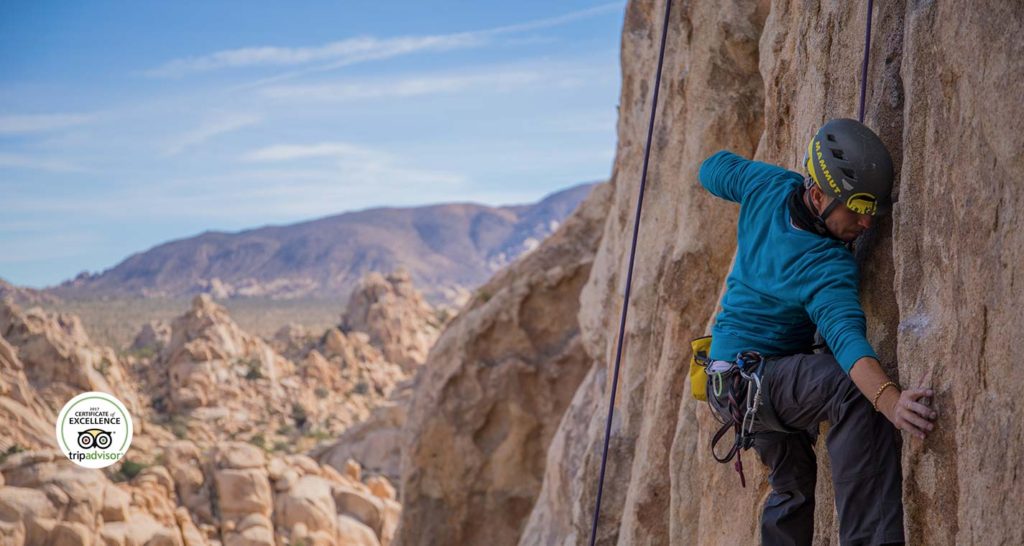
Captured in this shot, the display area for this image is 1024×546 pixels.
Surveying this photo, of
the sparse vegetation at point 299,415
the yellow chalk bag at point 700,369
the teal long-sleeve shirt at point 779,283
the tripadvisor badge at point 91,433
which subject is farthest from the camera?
the sparse vegetation at point 299,415

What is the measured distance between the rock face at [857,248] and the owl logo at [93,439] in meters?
11.0

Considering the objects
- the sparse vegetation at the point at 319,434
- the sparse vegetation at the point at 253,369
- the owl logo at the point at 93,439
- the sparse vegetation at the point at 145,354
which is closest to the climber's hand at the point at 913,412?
the owl logo at the point at 93,439

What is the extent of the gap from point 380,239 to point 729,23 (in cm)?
15895

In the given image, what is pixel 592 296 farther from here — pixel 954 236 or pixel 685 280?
pixel 954 236

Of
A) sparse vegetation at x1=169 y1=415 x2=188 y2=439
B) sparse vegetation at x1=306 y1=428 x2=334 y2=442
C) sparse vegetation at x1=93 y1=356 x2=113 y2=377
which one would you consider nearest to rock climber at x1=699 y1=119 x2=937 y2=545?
sparse vegetation at x1=169 y1=415 x2=188 y2=439

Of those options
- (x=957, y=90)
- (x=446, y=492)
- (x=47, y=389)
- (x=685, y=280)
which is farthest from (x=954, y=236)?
(x=47, y=389)

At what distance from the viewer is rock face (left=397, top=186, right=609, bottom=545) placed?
49.0 feet

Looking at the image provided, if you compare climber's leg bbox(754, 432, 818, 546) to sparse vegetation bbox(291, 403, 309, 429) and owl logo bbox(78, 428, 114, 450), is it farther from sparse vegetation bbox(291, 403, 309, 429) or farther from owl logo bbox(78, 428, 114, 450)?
sparse vegetation bbox(291, 403, 309, 429)

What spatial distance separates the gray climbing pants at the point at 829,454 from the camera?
151 inches

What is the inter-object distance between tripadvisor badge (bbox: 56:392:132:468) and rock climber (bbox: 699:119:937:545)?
15.5 metres

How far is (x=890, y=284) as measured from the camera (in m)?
4.19

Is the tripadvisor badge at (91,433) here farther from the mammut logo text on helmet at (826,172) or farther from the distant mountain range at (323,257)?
the distant mountain range at (323,257)

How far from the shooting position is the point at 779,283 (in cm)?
430

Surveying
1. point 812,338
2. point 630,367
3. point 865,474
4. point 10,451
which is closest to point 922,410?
point 865,474
